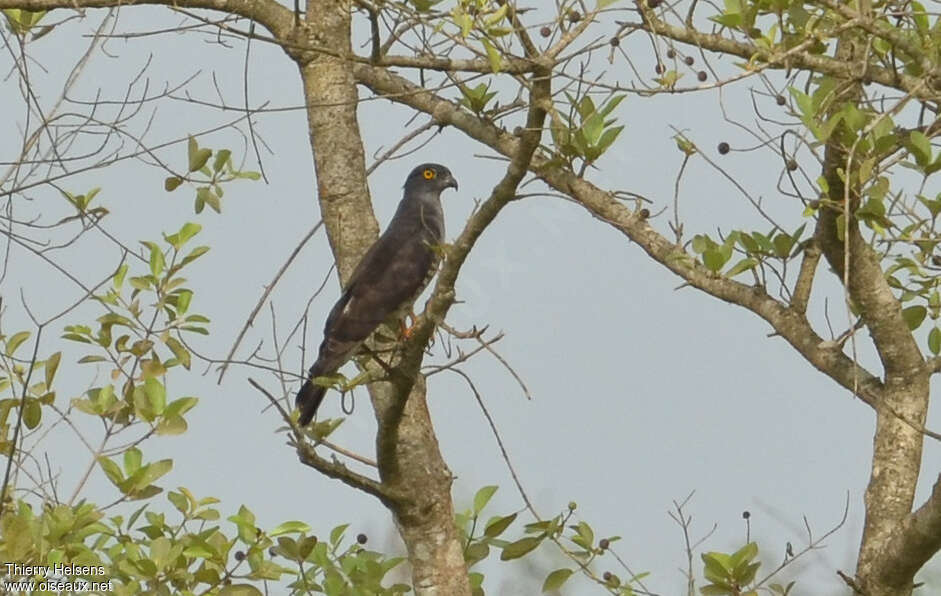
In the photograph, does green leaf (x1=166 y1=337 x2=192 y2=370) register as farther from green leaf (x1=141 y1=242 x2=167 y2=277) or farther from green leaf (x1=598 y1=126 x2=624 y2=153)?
green leaf (x1=598 y1=126 x2=624 y2=153)

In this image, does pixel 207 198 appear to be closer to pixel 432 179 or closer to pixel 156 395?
pixel 156 395

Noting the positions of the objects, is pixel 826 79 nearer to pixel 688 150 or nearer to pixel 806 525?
pixel 688 150

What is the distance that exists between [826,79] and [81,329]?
296 centimetres

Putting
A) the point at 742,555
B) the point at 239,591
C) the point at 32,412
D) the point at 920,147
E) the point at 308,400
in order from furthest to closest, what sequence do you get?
the point at 308,400 → the point at 32,412 → the point at 239,591 → the point at 742,555 → the point at 920,147

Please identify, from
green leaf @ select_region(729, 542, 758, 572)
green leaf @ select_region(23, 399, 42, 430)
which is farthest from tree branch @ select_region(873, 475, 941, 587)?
green leaf @ select_region(23, 399, 42, 430)

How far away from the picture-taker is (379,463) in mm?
5652

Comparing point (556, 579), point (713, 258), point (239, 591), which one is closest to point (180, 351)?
point (239, 591)

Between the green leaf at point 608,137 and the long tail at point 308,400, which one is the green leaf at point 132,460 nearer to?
the long tail at point 308,400

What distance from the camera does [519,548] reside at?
19.6 feet

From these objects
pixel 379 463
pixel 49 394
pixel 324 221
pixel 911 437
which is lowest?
pixel 911 437

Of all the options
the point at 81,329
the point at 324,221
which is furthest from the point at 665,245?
the point at 81,329

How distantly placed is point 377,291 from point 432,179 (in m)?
2.25

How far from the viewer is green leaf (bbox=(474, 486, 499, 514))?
5926 millimetres

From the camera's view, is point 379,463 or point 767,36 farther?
point 379,463
